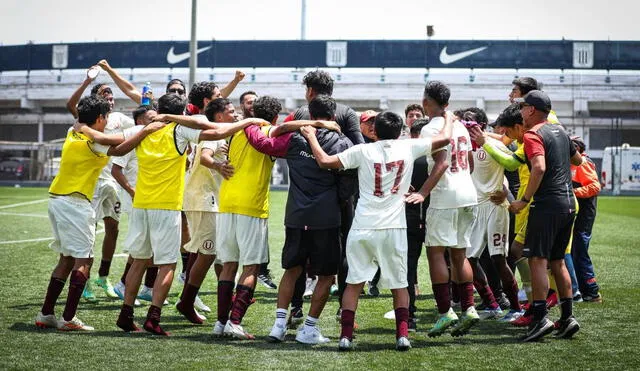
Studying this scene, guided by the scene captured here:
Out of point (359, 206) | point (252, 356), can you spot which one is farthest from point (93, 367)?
point (359, 206)

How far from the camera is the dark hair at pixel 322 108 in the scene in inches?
279

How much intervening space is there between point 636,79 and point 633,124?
387cm

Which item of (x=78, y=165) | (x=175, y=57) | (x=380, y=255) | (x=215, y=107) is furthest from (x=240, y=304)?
(x=175, y=57)

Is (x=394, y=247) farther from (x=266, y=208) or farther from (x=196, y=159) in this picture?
(x=196, y=159)

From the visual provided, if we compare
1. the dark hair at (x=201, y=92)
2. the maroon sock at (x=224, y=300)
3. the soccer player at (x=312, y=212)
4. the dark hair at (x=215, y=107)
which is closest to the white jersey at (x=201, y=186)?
the dark hair at (x=215, y=107)

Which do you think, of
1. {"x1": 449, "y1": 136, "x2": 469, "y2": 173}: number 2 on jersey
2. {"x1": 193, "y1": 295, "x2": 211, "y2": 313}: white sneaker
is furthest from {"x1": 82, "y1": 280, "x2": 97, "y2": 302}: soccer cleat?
{"x1": 449, "y1": 136, "x2": 469, "y2": 173}: number 2 on jersey

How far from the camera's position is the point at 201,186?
8.38 m

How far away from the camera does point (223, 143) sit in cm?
812

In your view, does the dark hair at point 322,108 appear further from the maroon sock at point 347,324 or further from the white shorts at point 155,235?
the maroon sock at point 347,324

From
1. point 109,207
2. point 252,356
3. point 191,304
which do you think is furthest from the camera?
point 109,207

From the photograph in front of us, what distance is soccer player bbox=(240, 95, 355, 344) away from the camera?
6.98m

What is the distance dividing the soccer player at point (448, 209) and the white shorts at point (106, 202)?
13.2 feet

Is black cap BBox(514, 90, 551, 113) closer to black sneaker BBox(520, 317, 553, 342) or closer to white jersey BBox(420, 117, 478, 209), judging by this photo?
white jersey BBox(420, 117, 478, 209)

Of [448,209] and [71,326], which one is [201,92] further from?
[448,209]
